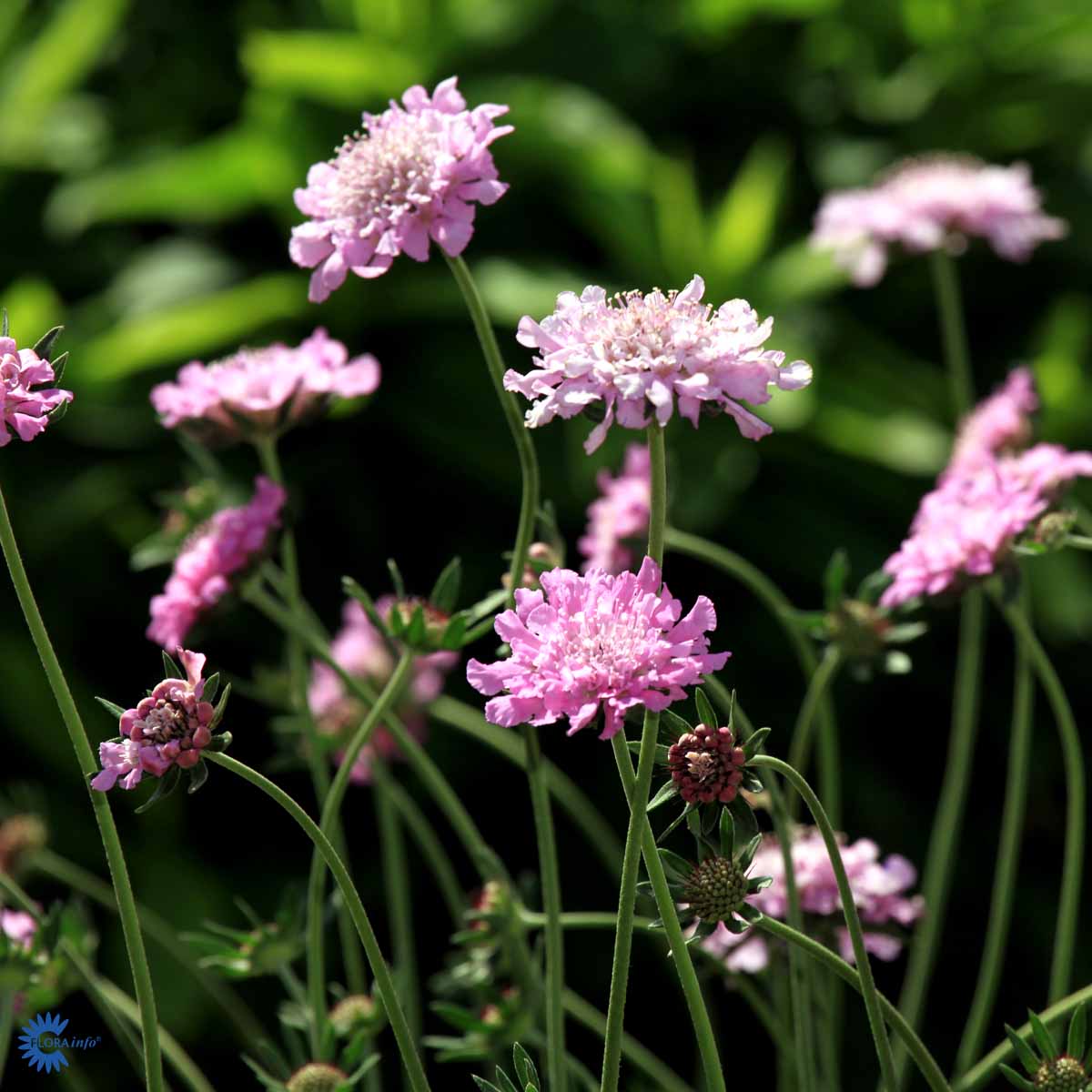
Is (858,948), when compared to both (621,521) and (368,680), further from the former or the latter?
(368,680)

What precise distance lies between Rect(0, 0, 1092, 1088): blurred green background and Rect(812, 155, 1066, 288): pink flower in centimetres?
47

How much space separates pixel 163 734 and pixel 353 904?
2.7 inches

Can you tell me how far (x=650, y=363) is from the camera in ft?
1.38

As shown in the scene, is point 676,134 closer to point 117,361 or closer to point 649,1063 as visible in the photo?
point 117,361

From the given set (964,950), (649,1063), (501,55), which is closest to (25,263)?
(501,55)

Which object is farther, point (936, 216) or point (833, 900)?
point (936, 216)

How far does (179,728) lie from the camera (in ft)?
1.35

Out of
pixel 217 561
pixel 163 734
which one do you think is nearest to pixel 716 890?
pixel 163 734

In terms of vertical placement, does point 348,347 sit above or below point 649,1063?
below

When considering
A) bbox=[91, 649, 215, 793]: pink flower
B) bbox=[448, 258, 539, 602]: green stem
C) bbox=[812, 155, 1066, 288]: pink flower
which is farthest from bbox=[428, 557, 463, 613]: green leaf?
bbox=[812, 155, 1066, 288]: pink flower

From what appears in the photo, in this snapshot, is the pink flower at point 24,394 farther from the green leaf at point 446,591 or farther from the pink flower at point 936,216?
the pink flower at point 936,216

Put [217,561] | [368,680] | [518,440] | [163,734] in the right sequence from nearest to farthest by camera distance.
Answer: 1. [163,734]
2. [518,440]
3. [217,561]
4. [368,680]

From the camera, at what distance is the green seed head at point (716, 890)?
426 millimetres

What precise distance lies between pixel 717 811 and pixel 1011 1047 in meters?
0.14
